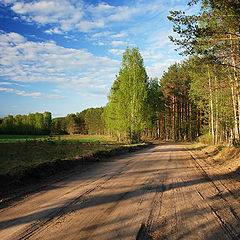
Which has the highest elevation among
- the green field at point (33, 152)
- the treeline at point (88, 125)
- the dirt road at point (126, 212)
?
the treeline at point (88, 125)

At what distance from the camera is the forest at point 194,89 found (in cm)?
805

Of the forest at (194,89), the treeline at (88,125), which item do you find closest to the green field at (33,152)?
the forest at (194,89)

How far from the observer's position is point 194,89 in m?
19.8

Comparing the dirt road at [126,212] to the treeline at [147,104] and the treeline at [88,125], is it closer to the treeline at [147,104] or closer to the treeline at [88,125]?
the treeline at [147,104]

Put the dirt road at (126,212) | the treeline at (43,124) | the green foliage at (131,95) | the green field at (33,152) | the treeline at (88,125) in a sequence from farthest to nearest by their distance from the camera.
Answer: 1. the treeline at (88,125)
2. the treeline at (43,124)
3. the green foliage at (131,95)
4. the green field at (33,152)
5. the dirt road at (126,212)

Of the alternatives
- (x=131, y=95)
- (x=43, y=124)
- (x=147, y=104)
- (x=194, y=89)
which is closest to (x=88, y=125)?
(x=43, y=124)

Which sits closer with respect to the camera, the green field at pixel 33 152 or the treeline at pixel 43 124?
the green field at pixel 33 152

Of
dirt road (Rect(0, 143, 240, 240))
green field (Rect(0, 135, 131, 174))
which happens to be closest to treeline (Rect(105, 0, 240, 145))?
dirt road (Rect(0, 143, 240, 240))

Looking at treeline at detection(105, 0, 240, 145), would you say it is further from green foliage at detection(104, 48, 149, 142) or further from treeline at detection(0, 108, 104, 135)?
treeline at detection(0, 108, 104, 135)

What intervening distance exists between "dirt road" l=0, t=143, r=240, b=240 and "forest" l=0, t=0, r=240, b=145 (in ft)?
20.2

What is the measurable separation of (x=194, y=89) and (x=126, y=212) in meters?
19.0

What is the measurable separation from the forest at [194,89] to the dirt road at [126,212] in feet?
20.2

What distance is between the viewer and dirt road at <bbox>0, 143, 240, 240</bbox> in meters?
2.78

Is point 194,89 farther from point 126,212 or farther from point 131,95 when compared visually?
point 126,212
